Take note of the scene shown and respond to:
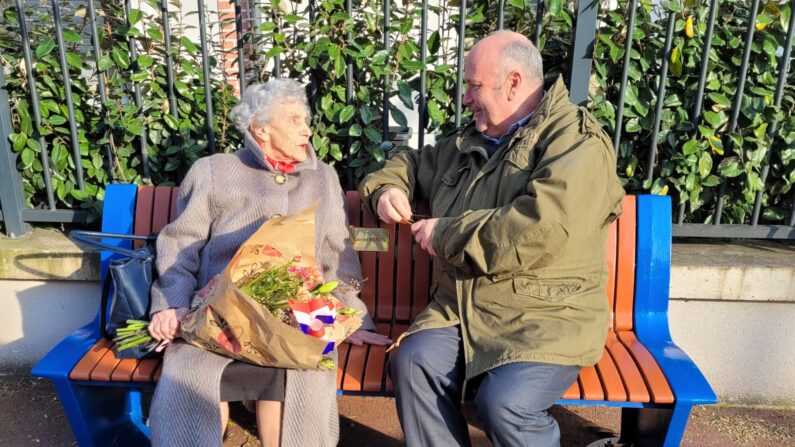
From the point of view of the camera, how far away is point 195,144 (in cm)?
317

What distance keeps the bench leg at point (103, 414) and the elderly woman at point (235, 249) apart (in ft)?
1.38

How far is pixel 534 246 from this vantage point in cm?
213

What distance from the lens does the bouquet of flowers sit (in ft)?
6.60

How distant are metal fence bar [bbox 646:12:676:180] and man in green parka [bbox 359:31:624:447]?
0.69m

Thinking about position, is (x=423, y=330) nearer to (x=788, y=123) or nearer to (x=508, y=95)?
(x=508, y=95)

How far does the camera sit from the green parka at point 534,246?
6.97 feet

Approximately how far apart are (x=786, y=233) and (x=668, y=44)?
1115mm

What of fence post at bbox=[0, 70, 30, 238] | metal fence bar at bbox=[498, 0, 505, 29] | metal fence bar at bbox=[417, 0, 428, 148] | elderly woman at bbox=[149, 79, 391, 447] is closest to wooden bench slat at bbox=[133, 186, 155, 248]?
elderly woman at bbox=[149, 79, 391, 447]

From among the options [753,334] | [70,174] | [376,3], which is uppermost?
[376,3]

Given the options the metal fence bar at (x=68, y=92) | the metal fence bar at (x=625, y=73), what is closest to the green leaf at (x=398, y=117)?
the metal fence bar at (x=625, y=73)

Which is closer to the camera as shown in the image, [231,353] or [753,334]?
[231,353]

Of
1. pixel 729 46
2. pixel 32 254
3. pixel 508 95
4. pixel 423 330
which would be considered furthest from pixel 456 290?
pixel 32 254

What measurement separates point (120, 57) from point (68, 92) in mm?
300

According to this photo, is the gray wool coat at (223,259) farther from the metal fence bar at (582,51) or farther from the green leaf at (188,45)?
the metal fence bar at (582,51)
